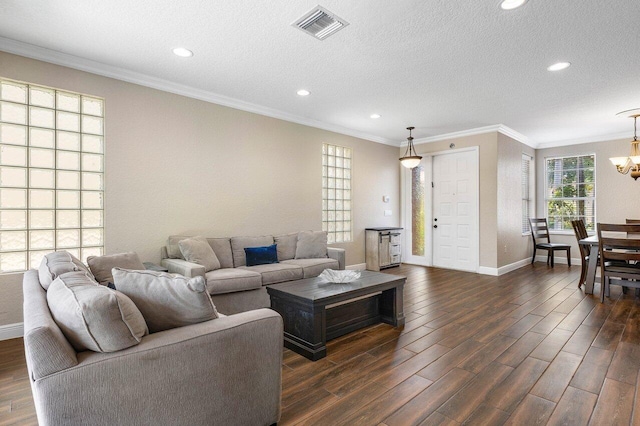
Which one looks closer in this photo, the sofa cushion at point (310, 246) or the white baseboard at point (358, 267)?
the sofa cushion at point (310, 246)

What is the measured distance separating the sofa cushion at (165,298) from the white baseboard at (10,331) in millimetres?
2455

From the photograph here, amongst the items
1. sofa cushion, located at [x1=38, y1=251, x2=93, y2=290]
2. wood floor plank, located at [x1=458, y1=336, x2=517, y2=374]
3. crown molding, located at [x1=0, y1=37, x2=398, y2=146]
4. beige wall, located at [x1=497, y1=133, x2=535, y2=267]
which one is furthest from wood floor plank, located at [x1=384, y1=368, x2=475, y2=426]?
beige wall, located at [x1=497, y1=133, x2=535, y2=267]

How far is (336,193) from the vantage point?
6.12 m

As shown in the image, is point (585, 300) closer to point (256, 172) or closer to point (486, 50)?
point (486, 50)

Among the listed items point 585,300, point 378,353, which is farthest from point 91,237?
point 585,300

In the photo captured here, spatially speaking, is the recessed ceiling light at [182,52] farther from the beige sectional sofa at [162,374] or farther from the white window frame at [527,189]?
the white window frame at [527,189]

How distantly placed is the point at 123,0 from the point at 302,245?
340 cm

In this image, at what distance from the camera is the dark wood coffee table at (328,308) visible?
2.69 m

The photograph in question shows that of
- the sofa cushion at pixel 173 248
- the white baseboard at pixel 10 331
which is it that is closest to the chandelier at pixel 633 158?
the sofa cushion at pixel 173 248

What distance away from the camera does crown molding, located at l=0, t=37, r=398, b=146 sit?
10.2 ft

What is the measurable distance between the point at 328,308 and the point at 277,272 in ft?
3.53

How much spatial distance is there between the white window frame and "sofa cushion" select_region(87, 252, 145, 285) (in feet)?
23.6

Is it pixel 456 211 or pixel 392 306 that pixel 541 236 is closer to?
pixel 456 211

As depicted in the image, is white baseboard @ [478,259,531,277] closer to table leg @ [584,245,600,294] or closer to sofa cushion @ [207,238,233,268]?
table leg @ [584,245,600,294]
